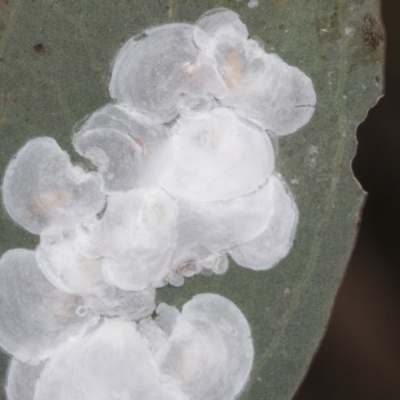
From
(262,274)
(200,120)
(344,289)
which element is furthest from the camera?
(344,289)

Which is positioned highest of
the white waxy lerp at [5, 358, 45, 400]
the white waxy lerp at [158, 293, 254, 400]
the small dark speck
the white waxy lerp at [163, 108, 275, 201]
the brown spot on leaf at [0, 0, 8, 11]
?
the brown spot on leaf at [0, 0, 8, 11]

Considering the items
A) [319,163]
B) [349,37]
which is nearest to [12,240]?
[319,163]

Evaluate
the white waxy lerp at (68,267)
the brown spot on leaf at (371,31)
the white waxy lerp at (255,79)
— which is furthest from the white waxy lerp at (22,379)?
the brown spot on leaf at (371,31)

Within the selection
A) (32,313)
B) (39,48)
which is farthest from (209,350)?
(39,48)

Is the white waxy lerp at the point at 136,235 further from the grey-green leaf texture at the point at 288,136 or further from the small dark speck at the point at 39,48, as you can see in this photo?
the small dark speck at the point at 39,48

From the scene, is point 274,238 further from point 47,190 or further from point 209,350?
point 47,190

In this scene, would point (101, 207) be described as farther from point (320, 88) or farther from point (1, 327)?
point (320, 88)

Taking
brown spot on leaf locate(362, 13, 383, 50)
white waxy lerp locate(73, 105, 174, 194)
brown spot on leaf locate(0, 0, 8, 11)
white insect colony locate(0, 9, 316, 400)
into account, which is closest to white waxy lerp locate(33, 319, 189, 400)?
white insect colony locate(0, 9, 316, 400)

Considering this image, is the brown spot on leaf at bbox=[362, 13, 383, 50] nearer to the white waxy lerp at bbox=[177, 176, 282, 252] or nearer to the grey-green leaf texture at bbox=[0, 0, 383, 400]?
the grey-green leaf texture at bbox=[0, 0, 383, 400]
